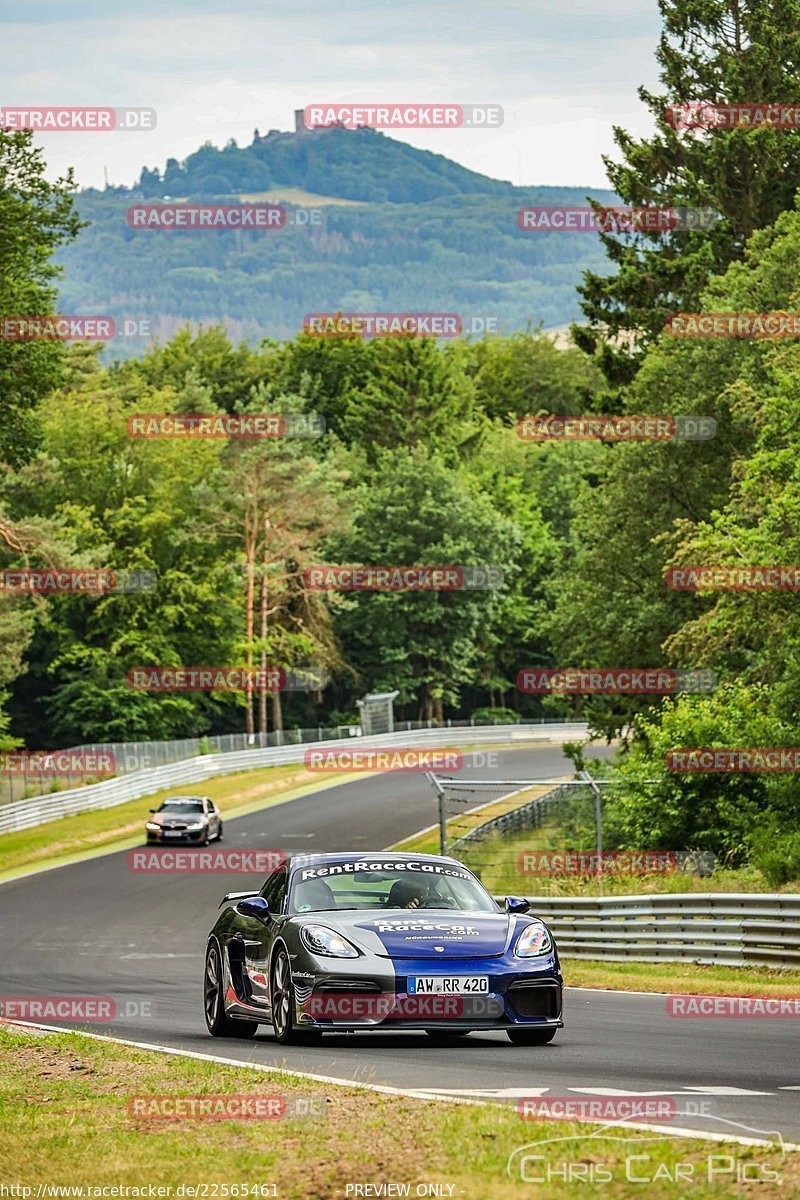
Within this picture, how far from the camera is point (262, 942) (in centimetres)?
1323

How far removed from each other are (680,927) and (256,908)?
9871mm

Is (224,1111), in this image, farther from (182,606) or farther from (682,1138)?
(182,606)

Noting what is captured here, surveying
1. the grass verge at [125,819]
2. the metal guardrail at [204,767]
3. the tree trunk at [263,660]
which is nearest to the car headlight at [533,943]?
the grass verge at [125,819]

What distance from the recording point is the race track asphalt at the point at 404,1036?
966 centimetres

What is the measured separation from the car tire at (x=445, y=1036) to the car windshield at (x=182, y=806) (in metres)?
36.7

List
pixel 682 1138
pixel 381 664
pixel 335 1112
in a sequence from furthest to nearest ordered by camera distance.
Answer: pixel 381 664 < pixel 335 1112 < pixel 682 1138

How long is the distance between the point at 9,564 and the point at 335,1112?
63718 millimetres

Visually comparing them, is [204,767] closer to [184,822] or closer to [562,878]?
[184,822]

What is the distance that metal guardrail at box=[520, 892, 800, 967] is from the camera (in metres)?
19.8

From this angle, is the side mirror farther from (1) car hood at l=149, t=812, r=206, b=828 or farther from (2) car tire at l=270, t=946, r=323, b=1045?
(1) car hood at l=149, t=812, r=206, b=828

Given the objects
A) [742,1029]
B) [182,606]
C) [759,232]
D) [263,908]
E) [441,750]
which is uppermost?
[759,232]

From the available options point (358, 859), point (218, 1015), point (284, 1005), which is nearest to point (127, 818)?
point (218, 1015)

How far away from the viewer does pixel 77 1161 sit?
25.4 feet

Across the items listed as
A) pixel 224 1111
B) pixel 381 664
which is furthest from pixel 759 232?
pixel 381 664
